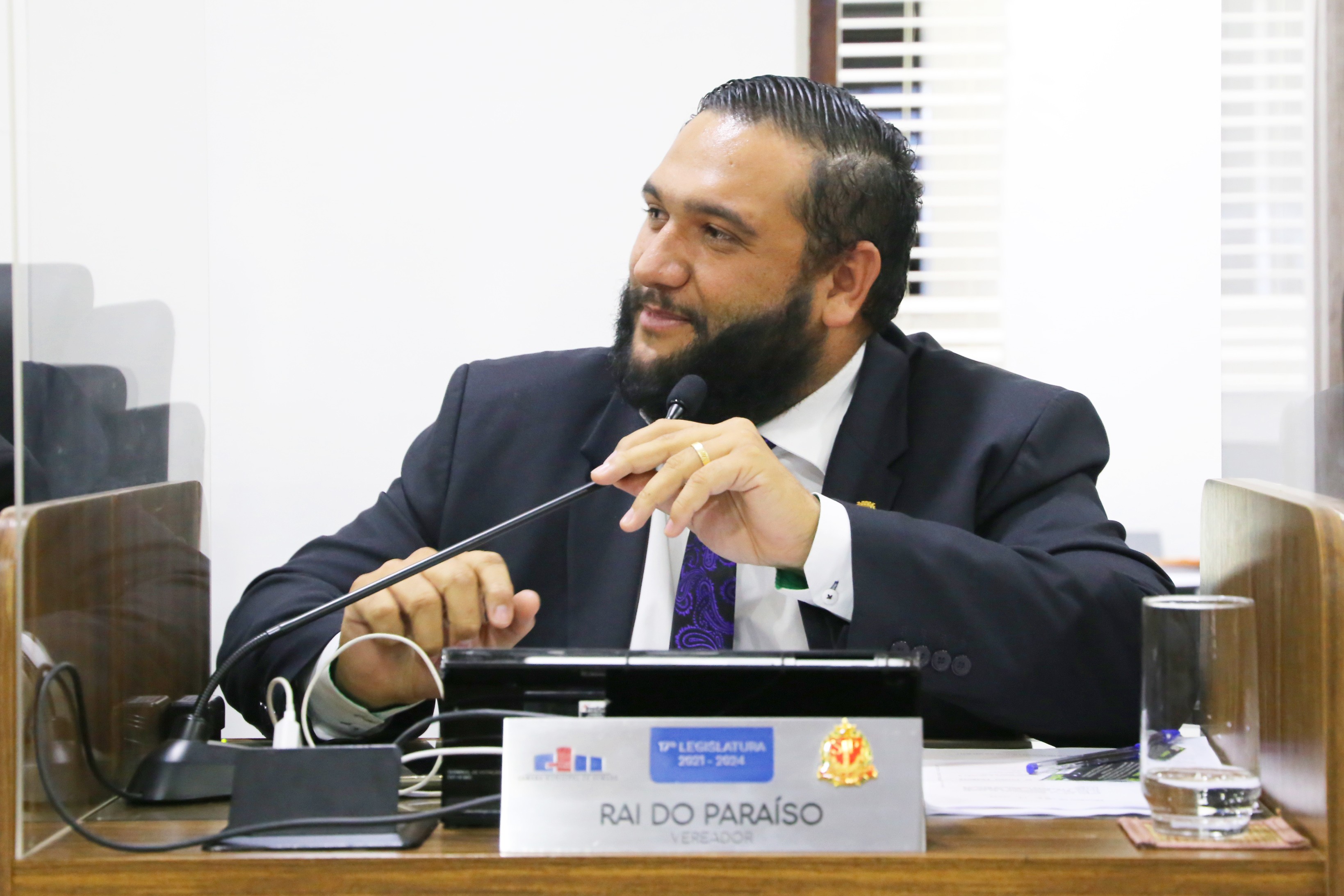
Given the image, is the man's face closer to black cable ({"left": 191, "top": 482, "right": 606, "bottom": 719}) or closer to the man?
the man

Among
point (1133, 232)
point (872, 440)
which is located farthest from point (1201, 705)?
point (1133, 232)

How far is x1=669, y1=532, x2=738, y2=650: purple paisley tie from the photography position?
1.37 m

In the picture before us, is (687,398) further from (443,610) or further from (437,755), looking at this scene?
(437,755)

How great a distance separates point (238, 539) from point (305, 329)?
1.36 feet

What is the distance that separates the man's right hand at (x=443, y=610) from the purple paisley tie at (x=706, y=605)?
30 cm

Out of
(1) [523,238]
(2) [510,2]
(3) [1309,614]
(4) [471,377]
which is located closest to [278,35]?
(2) [510,2]

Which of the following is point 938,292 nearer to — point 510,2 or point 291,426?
point 510,2

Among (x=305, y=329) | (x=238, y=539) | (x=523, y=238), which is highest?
(x=523, y=238)

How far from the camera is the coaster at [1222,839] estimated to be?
76 cm

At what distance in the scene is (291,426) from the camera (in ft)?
7.81

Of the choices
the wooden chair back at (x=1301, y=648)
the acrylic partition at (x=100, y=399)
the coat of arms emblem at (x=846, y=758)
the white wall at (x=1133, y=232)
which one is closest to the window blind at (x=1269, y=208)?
the wooden chair back at (x=1301, y=648)

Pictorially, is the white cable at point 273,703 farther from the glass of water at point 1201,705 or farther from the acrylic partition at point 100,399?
the glass of water at point 1201,705

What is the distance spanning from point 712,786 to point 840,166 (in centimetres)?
101

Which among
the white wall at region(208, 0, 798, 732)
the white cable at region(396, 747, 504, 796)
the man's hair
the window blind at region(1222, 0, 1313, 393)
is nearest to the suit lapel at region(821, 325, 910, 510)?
the man's hair
